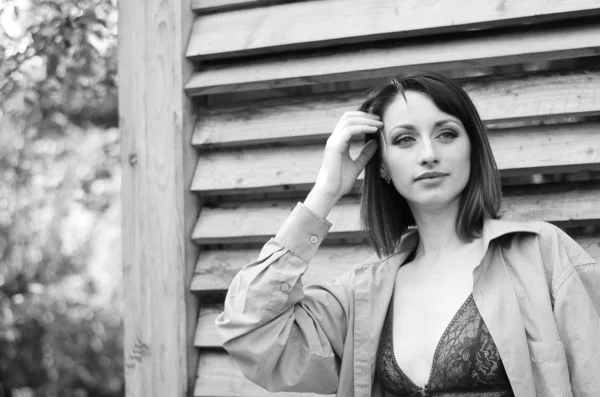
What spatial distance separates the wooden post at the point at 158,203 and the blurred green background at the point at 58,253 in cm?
211

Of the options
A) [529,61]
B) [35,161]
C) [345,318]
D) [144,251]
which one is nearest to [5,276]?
[35,161]

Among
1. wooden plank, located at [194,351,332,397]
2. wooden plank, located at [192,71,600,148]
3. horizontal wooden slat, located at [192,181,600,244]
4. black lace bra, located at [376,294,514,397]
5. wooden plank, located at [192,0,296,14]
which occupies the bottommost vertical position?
wooden plank, located at [194,351,332,397]

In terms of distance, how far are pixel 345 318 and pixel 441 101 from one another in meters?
0.73

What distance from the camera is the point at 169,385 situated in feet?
9.29

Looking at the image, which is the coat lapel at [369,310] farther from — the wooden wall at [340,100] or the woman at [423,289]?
the wooden wall at [340,100]

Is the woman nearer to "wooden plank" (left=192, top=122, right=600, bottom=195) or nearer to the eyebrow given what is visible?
the eyebrow

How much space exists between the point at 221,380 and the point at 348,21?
1377 millimetres

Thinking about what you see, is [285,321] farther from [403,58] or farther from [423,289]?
[403,58]

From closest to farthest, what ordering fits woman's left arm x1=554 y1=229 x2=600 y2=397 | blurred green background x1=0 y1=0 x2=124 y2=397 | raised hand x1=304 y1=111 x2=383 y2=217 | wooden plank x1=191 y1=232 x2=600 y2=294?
woman's left arm x1=554 y1=229 x2=600 y2=397 < raised hand x1=304 y1=111 x2=383 y2=217 < wooden plank x1=191 y1=232 x2=600 y2=294 < blurred green background x1=0 y1=0 x2=124 y2=397

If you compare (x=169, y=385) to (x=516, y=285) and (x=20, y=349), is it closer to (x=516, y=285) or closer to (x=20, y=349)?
(x=516, y=285)

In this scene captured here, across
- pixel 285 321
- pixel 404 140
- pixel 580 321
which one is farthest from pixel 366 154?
pixel 580 321

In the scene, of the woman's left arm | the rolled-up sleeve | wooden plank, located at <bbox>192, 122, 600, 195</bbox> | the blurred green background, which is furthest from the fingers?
the blurred green background

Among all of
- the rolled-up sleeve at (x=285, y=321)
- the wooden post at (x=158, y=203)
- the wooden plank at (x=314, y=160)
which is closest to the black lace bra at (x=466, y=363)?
the rolled-up sleeve at (x=285, y=321)

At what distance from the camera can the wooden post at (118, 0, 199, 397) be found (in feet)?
9.34
